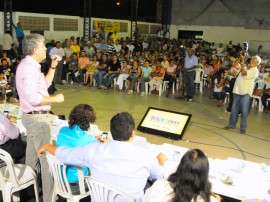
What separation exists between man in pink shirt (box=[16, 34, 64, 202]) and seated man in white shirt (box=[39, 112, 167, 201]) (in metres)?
0.66

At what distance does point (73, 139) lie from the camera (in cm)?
280

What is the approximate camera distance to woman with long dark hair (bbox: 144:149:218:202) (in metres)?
1.95

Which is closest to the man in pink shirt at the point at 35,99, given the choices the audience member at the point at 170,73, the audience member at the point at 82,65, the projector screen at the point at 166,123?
the projector screen at the point at 166,123

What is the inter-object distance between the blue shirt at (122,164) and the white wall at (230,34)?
17077mm

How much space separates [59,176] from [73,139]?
1.07 feet

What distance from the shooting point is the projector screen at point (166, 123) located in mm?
5129

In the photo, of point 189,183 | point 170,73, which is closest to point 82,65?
point 170,73

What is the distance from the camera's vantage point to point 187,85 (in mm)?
8477

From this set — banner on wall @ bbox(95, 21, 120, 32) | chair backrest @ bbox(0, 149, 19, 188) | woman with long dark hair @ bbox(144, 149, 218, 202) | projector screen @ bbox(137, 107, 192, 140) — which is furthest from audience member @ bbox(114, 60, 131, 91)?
woman with long dark hair @ bbox(144, 149, 218, 202)

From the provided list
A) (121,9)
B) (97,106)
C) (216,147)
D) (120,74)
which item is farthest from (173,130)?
(121,9)

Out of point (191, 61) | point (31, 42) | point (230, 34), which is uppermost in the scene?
point (230, 34)

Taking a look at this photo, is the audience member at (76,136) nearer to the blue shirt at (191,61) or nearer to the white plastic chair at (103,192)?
the white plastic chair at (103,192)

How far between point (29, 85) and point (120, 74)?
21.7ft

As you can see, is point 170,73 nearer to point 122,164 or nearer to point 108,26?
point 122,164
